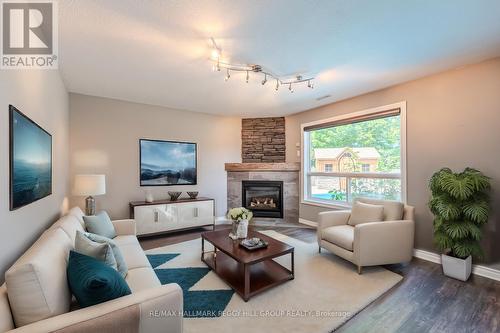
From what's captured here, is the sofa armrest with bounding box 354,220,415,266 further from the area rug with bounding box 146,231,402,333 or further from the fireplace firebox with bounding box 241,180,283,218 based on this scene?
the fireplace firebox with bounding box 241,180,283,218

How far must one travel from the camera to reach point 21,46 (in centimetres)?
174

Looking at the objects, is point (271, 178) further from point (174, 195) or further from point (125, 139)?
point (125, 139)

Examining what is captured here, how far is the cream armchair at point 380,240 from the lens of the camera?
101 inches

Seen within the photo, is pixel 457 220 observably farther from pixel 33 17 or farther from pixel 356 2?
pixel 33 17

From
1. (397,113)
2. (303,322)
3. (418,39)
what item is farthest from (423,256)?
(418,39)

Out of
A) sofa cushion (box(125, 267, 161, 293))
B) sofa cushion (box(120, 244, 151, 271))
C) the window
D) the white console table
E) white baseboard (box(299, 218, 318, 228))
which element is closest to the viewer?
sofa cushion (box(125, 267, 161, 293))

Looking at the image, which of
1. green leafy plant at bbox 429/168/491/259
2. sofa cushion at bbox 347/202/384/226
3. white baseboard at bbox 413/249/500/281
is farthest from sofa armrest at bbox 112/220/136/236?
white baseboard at bbox 413/249/500/281

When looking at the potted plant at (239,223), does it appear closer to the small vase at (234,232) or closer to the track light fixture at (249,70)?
the small vase at (234,232)

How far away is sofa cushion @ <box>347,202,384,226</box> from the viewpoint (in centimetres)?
298

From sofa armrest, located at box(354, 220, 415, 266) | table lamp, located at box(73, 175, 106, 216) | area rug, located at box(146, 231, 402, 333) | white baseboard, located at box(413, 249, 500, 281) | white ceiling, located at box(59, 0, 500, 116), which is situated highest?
white ceiling, located at box(59, 0, 500, 116)

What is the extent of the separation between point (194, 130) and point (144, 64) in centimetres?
223

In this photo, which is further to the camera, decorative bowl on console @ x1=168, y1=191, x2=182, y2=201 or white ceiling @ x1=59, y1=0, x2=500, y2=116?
decorative bowl on console @ x1=168, y1=191, x2=182, y2=201

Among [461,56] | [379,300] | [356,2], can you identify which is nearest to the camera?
[356,2]

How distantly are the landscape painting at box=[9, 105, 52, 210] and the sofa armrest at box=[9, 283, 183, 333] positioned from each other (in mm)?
828
